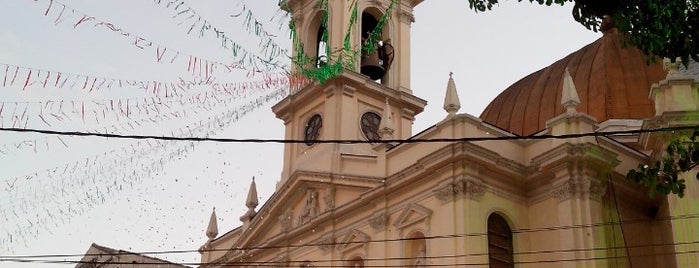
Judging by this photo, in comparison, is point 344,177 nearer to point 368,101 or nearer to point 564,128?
point 368,101

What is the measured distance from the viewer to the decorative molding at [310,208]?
86.3ft

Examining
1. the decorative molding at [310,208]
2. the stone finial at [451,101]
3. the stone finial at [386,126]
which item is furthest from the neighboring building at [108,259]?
the stone finial at [451,101]

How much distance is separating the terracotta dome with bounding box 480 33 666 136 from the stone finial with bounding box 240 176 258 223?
8041 mm

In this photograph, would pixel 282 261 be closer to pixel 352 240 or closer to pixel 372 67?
pixel 352 240

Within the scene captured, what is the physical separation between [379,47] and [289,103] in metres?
3.30

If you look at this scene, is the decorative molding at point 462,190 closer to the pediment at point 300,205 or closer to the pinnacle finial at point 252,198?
the pediment at point 300,205

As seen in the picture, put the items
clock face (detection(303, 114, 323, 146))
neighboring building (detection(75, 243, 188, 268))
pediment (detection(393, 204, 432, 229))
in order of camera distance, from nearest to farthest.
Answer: pediment (detection(393, 204, 432, 229)) < clock face (detection(303, 114, 323, 146)) < neighboring building (detection(75, 243, 188, 268))

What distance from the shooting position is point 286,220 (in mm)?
27297


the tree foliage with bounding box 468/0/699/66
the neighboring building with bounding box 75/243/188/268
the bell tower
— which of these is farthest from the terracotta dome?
the tree foliage with bounding box 468/0/699/66

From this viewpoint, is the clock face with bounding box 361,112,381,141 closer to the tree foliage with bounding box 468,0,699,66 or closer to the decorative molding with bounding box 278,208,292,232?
the decorative molding with bounding box 278,208,292,232

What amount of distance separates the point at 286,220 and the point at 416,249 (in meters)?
5.42

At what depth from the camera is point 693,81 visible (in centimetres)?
2173

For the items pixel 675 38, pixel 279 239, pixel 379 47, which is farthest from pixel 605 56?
pixel 675 38

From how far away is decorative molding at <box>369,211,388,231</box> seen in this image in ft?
78.4
